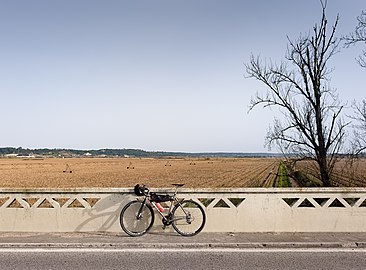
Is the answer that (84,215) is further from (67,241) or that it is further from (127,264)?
(127,264)

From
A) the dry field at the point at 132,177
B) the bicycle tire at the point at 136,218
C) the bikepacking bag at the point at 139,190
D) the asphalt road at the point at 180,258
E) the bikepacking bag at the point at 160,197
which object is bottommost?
the dry field at the point at 132,177

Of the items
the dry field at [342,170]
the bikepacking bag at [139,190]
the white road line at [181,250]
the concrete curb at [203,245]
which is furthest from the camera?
the dry field at [342,170]

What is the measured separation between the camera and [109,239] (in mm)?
6863

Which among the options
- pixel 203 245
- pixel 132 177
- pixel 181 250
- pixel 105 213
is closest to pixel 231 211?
pixel 203 245

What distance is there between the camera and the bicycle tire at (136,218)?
7320 mm

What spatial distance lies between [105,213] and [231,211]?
8.51ft

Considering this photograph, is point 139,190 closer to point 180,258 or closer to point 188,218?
point 188,218

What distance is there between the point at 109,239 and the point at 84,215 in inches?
37.0

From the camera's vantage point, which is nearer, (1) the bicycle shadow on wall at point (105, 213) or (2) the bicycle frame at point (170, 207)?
(2) the bicycle frame at point (170, 207)

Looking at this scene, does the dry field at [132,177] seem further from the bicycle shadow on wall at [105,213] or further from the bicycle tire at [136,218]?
the bicycle shadow on wall at [105,213]

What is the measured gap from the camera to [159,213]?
7398mm

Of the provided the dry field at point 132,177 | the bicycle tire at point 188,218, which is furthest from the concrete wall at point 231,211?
the dry field at point 132,177

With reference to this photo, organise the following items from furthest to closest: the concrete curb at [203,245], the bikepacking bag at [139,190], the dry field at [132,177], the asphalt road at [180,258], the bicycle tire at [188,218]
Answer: the dry field at [132,177] → the bikepacking bag at [139,190] → the bicycle tire at [188,218] → the concrete curb at [203,245] → the asphalt road at [180,258]

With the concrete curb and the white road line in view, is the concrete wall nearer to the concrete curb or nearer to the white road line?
the concrete curb
